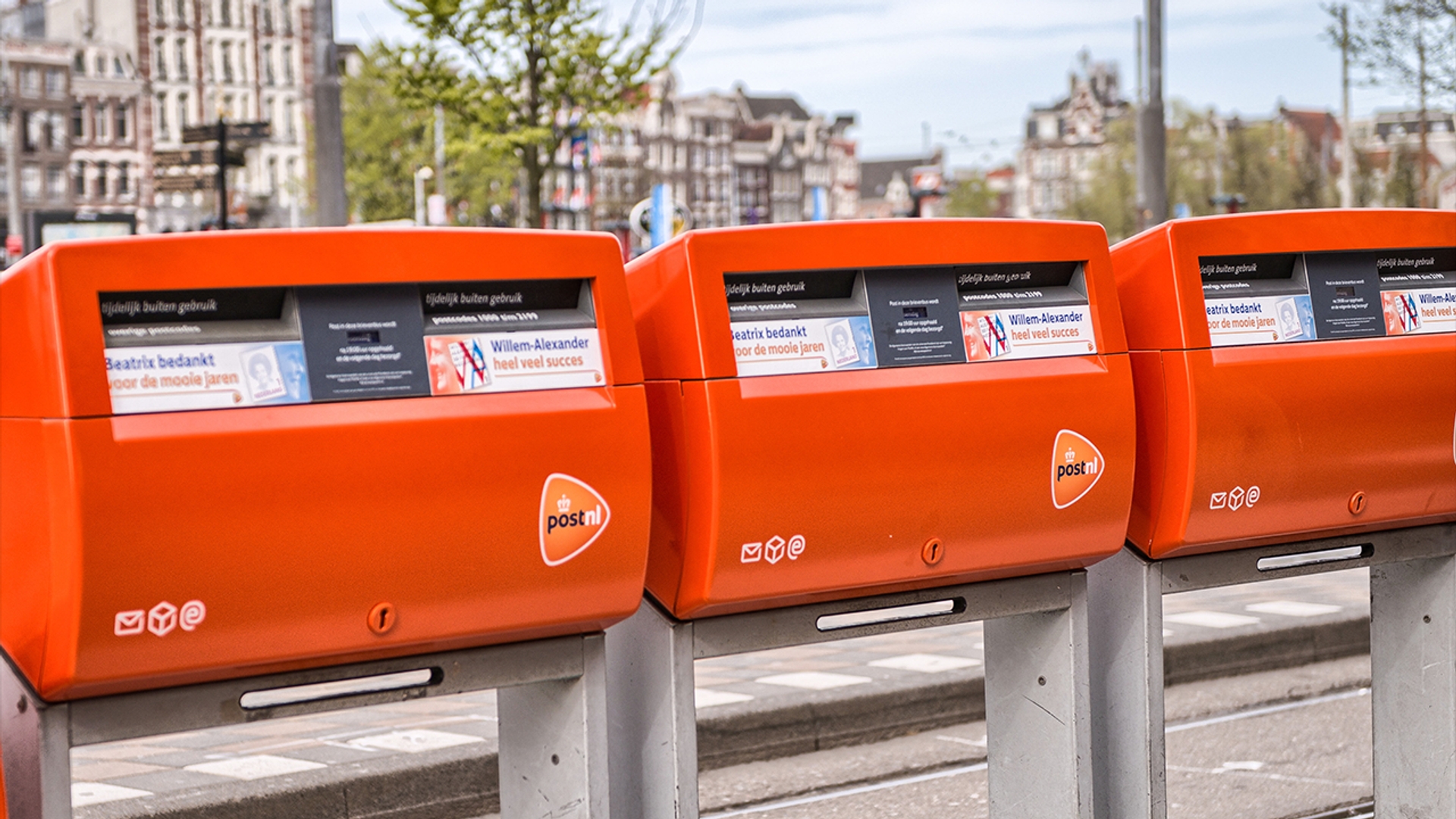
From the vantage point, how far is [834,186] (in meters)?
132

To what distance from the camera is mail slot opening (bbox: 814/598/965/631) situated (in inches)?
116

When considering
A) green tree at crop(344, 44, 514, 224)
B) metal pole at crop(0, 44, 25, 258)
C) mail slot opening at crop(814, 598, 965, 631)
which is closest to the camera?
mail slot opening at crop(814, 598, 965, 631)

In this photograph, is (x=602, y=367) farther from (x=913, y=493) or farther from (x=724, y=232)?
(x=913, y=493)

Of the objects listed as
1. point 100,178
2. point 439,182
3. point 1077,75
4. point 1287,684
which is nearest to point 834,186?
point 1077,75

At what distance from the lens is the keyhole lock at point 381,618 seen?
93.8 inches

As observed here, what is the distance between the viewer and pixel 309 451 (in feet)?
7.54

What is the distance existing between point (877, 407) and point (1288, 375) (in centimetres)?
90

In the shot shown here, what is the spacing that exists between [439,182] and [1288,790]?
52.9 meters

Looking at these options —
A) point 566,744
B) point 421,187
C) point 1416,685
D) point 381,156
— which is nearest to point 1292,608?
point 1416,685

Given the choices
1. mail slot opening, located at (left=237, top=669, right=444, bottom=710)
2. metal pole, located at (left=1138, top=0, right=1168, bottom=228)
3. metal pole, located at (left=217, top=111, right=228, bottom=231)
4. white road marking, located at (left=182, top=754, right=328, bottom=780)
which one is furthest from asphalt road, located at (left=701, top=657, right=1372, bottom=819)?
metal pole, located at (left=217, top=111, right=228, bottom=231)

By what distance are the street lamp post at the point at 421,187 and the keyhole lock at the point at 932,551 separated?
50.4 meters

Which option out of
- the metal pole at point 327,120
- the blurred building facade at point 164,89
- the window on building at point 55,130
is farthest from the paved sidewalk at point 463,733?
the window on building at point 55,130

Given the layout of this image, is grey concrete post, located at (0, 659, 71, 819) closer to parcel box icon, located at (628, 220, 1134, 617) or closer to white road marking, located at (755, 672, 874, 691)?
parcel box icon, located at (628, 220, 1134, 617)

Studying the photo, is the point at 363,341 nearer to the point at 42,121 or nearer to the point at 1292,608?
the point at 1292,608
